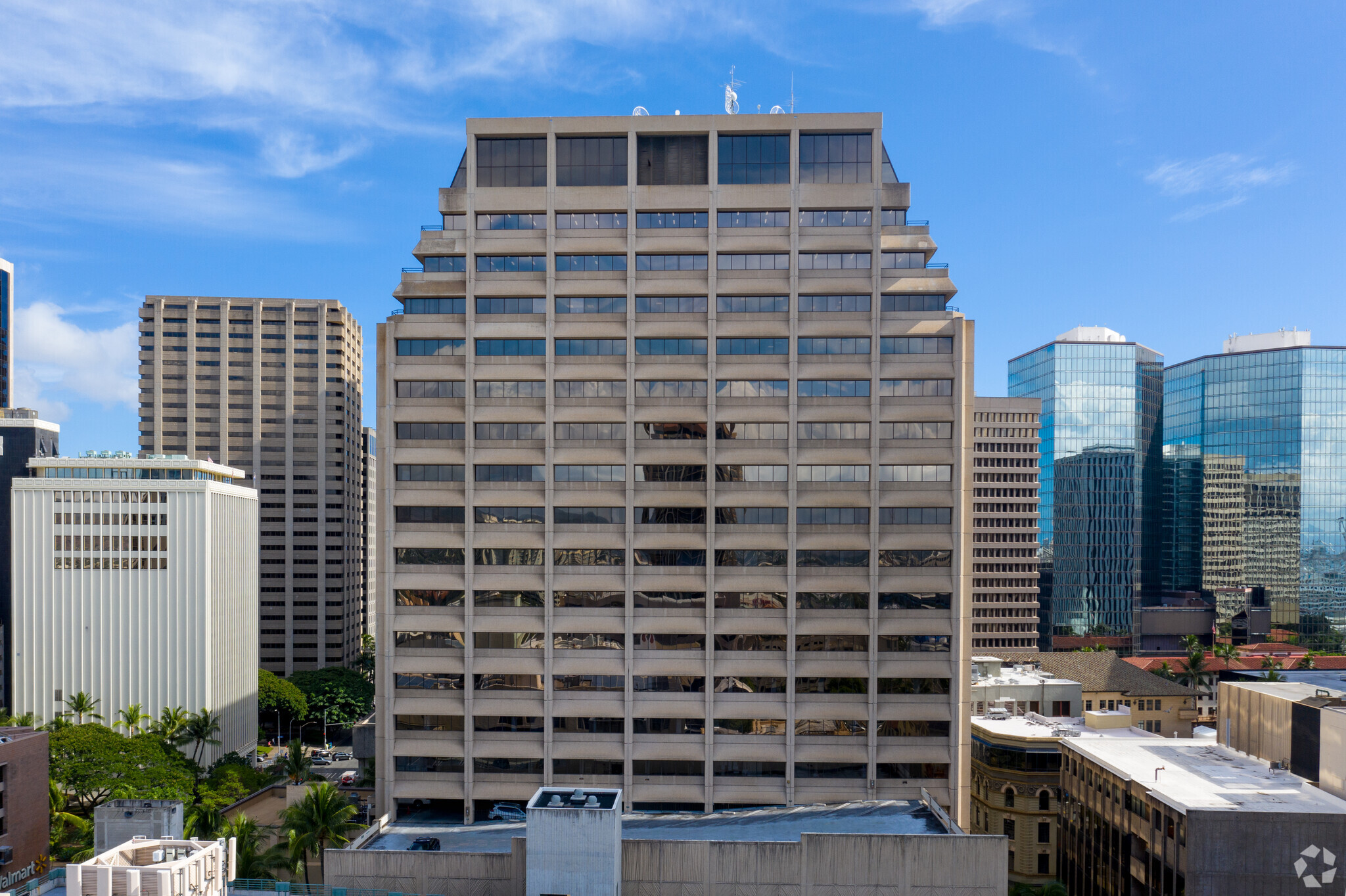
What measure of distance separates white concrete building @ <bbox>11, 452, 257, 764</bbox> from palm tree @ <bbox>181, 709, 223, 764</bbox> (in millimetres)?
1913

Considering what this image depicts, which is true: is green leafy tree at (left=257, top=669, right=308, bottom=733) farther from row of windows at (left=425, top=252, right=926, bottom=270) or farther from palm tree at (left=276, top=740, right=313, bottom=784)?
row of windows at (left=425, top=252, right=926, bottom=270)

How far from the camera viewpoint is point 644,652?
191ft

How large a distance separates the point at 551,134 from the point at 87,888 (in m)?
55.9

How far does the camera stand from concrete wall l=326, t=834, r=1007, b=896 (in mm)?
42000

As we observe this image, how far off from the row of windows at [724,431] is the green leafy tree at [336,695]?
93202 mm

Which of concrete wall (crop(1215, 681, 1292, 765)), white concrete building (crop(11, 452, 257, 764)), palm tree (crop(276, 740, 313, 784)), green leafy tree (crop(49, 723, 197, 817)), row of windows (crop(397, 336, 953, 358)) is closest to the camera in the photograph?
concrete wall (crop(1215, 681, 1292, 765))

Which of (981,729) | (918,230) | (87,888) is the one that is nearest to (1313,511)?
(981,729)

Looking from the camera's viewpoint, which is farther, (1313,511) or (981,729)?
(1313,511)

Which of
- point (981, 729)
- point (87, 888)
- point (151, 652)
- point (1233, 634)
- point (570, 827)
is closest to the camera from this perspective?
point (87, 888)

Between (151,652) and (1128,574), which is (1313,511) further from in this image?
(151,652)

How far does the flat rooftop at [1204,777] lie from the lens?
5016cm

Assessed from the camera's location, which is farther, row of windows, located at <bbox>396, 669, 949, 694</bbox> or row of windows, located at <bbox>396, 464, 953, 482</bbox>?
row of windows, located at <bbox>396, 464, 953, 482</bbox>

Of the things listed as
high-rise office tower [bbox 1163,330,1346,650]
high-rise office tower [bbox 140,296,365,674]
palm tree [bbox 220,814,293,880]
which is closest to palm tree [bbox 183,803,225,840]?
palm tree [bbox 220,814,293,880]

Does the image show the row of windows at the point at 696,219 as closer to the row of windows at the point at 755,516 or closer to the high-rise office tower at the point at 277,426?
the row of windows at the point at 755,516
